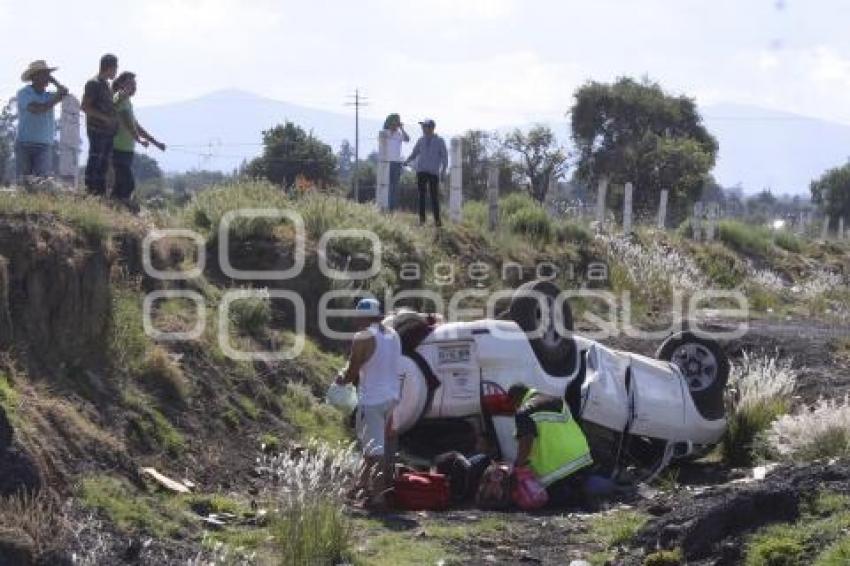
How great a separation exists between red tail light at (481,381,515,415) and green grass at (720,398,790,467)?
2.59 metres

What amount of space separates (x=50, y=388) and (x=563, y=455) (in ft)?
13.3

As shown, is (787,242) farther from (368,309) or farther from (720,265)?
(368,309)

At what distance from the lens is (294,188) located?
63.5 ft

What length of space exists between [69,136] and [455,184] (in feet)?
27.5

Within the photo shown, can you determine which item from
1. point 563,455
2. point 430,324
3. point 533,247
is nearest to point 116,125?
point 430,324

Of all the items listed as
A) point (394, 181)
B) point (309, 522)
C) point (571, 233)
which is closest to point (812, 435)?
point (309, 522)

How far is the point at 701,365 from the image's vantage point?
1398cm

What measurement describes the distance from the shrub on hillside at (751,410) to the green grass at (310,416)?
3651mm

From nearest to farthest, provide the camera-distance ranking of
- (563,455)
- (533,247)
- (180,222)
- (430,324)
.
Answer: (563,455) < (430,324) < (180,222) < (533,247)

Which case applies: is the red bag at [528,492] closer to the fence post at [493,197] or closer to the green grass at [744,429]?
the green grass at [744,429]

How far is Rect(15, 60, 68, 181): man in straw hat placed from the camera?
1403 centimetres

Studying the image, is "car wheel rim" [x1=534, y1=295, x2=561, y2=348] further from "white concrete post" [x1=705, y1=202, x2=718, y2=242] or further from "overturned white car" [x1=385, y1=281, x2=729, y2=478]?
"white concrete post" [x1=705, y1=202, x2=718, y2=242]

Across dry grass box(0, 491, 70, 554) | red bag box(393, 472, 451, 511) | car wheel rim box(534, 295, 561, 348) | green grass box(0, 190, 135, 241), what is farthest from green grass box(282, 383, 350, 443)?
dry grass box(0, 491, 70, 554)

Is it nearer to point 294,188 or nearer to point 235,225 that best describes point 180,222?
point 235,225
